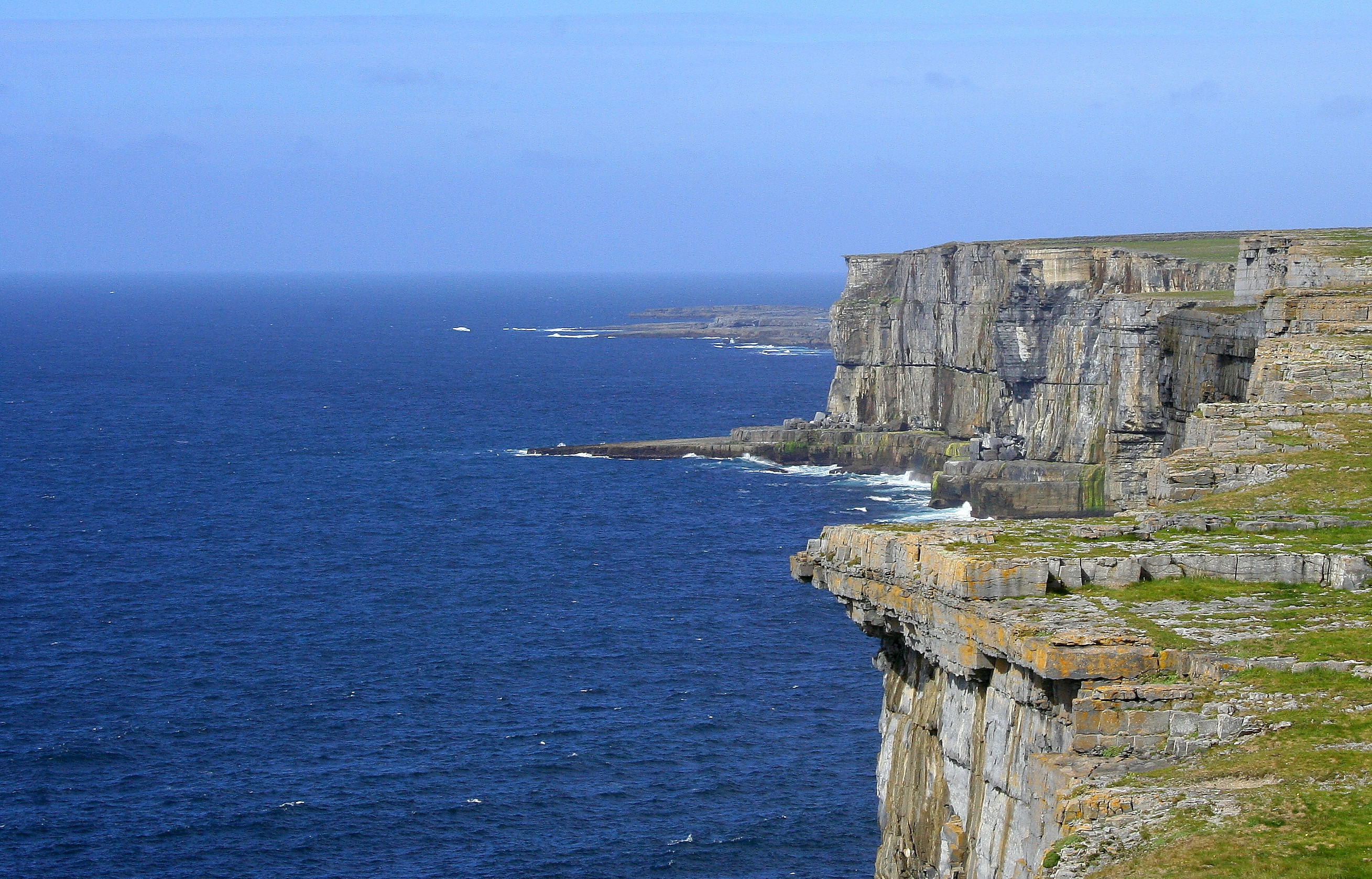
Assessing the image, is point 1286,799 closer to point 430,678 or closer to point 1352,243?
point 1352,243

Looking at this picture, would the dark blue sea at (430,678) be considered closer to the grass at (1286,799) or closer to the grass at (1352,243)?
the grass at (1352,243)

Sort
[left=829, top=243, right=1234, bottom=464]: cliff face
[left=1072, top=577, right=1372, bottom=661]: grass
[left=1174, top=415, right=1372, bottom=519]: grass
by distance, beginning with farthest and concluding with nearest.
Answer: [left=829, top=243, right=1234, bottom=464]: cliff face
[left=1174, top=415, right=1372, bottom=519]: grass
[left=1072, top=577, right=1372, bottom=661]: grass

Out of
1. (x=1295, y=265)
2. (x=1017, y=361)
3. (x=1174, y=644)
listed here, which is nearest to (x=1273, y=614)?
(x=1174, y=644)

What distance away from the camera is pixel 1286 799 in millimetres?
16328

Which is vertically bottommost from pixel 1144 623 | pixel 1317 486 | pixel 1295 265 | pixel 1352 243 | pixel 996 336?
pixel 1144 623

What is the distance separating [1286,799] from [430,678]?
2240 inches

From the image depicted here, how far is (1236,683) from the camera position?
18.1 meters

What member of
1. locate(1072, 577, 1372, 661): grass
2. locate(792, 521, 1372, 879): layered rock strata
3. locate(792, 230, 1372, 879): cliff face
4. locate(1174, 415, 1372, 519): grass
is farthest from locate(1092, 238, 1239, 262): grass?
locate(1072, 577, 1372, 661): grass

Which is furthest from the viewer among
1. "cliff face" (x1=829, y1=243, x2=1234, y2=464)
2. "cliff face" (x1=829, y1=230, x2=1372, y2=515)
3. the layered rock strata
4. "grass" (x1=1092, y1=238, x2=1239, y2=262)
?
"cliff face" (x1=829, y1=243, x2=1234, y2=464)

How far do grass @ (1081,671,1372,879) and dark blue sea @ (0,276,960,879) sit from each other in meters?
32.5

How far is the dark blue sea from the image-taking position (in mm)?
52062

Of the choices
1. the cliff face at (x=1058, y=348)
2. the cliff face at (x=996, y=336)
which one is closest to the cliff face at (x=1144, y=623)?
the cliff face at (x=1058, y=348)

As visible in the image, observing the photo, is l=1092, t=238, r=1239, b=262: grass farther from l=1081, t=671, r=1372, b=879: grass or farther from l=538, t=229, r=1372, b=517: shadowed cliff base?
l=1081, t=671, r=1372, b=879: grass

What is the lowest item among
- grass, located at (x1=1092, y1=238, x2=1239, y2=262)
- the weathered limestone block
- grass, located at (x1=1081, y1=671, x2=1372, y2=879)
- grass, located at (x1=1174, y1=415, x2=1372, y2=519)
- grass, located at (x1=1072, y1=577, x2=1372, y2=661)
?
grass, located at (x1=1081, y1=671, x2=1372, y2=879)
